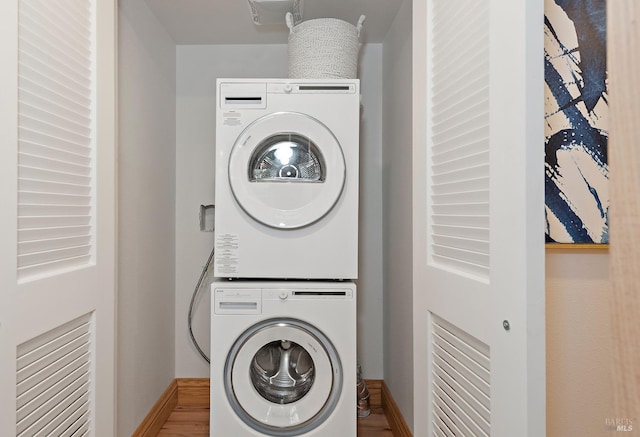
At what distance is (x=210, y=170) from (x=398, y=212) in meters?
1.18

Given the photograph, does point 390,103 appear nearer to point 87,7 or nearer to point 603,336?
point 87,7

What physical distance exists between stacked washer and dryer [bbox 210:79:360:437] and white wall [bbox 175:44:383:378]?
73 centimetres

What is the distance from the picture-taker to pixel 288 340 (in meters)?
1.83

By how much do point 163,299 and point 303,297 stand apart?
978mm

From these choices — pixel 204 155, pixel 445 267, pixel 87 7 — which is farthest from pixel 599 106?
pixel 204 155

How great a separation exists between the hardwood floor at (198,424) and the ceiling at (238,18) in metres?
2.19

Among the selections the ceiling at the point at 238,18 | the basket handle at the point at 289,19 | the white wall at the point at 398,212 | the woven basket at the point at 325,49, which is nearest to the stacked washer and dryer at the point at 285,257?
the woven basket at the point at 325,49

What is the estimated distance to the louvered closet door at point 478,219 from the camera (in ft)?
2.39

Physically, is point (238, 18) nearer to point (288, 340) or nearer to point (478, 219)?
point (288, 340)

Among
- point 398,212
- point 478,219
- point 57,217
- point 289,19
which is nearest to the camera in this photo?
point 478,219

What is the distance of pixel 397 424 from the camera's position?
2.13 metres

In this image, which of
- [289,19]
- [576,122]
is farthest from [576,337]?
[289,19]

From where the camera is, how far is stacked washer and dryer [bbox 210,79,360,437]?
5.90ft

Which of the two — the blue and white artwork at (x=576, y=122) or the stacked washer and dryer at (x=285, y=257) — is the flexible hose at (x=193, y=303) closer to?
the stacked washer and dryer at (x=285, y=257)
